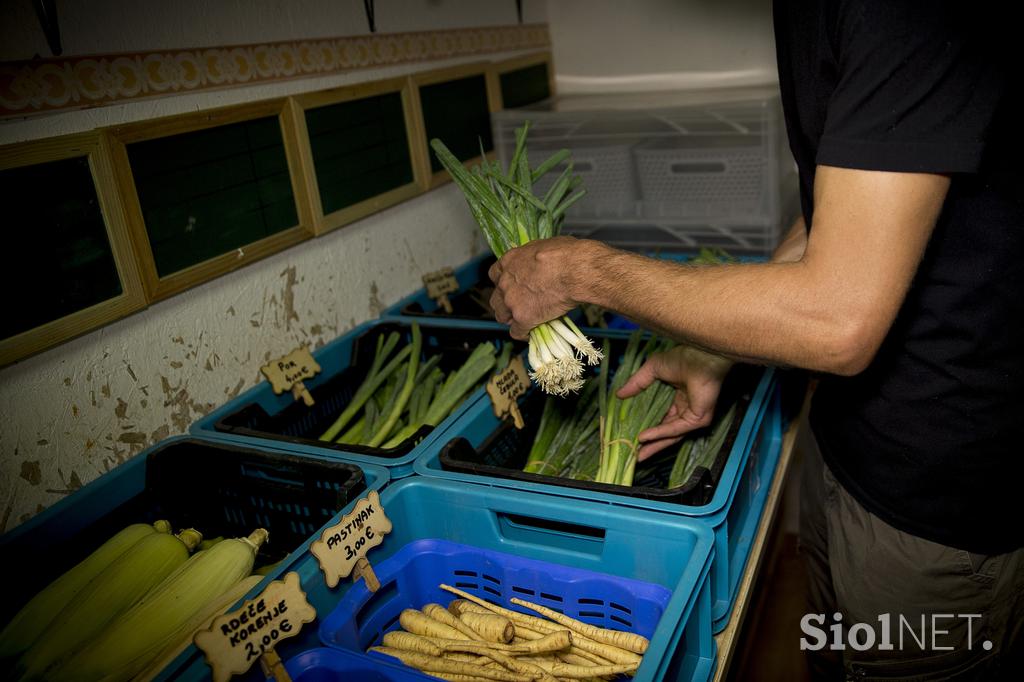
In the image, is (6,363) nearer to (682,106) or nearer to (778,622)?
(682,106)

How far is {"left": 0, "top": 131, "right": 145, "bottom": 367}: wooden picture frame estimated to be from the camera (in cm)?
138

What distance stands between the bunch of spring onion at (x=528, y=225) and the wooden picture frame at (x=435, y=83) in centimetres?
84

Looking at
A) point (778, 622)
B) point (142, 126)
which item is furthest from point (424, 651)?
point (778, 622)

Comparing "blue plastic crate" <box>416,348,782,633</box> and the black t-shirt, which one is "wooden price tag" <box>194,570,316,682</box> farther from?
the black t-shirt

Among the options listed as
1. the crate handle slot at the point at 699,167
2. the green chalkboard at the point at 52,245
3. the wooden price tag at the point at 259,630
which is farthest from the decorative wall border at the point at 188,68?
A: the wooden price tag at the point at 259,630

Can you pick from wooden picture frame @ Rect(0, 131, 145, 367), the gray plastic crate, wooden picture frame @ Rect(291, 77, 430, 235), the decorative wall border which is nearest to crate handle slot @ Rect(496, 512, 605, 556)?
wooden picture frame @ Rect(0, 131, 145, 367)

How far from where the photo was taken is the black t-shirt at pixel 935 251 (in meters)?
0.92

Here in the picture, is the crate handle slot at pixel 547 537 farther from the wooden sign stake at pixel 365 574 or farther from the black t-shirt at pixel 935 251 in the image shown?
the black t-shirt at pixel 935 251

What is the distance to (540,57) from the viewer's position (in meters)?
3.14

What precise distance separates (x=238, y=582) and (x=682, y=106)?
2044 millimetres

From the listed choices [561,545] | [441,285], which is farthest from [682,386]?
[441,285]

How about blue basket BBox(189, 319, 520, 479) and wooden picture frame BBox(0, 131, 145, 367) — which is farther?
blue basket BBox(189, 319, 520, 479)

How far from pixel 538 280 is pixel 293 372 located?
88cm

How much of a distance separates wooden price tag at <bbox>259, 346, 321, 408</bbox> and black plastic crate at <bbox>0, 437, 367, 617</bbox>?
0.29m
